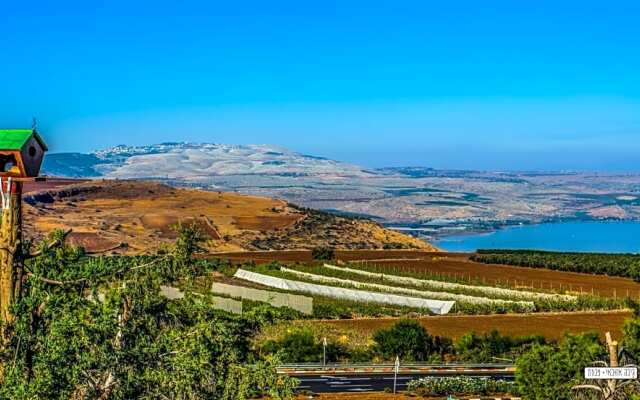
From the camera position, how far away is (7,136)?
880 cm

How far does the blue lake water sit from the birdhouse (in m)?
115

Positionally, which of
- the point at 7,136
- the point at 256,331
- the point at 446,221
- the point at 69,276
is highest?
the point at 7,136

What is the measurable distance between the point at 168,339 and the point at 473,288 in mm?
39539

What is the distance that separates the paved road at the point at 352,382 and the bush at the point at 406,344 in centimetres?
265

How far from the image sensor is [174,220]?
83812 mm

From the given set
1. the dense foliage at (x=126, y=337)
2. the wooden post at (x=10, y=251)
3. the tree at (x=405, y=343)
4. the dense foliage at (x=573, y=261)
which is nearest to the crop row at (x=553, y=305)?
the tree at (x=405, y=343)

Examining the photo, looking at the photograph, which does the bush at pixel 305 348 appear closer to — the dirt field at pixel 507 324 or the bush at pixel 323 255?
the dirt field at pixel 507 324

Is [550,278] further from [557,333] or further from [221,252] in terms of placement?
[221,252]

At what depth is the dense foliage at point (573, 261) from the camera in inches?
2184

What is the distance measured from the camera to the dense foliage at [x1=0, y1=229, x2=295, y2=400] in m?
8.63

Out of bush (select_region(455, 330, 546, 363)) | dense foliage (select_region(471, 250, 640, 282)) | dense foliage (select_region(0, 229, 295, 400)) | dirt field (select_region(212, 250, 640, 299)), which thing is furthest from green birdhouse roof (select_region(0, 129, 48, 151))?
dense foliage (select_region(471, 250, 640, 282))

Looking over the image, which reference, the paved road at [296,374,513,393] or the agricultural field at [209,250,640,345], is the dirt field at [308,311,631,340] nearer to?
the agricultural field at [209,250,640,345]

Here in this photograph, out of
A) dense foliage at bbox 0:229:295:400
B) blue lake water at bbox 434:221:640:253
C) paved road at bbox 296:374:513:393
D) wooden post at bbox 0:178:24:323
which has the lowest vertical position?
blue lake water at bbox 434:221:640:253

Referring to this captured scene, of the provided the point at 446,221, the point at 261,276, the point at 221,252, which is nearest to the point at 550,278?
the point at 261,276
